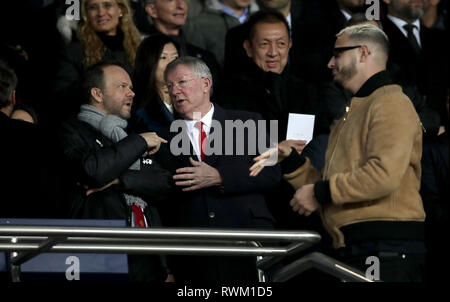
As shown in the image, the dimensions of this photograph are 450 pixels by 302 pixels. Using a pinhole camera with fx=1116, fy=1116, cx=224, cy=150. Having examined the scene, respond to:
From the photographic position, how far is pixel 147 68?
7.81 meters

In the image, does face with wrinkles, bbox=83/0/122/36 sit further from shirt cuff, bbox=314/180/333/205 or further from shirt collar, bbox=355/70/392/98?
shirt cuff, bbox=314/180/333/205

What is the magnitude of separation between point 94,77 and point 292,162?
1512 mm

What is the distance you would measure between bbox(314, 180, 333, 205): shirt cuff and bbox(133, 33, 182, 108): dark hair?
1.63m

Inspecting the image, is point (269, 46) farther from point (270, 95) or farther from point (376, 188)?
point (376, 188)

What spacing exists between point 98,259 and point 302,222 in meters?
1.86

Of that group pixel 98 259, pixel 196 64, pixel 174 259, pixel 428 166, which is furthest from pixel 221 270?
pixel 428 166

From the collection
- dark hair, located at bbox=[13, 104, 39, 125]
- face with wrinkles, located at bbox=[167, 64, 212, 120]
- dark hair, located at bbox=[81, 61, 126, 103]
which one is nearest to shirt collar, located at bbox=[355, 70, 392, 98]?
face with wrinkles, located at bbox=[167, 64, 212, 120]

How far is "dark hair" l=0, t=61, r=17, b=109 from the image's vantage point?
23.7 feet

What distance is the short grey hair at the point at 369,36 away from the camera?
6.83 metres

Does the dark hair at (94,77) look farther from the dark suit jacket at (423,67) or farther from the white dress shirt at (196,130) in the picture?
the dark suit jacket at (423,67)

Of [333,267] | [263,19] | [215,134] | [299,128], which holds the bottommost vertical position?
[333,267]

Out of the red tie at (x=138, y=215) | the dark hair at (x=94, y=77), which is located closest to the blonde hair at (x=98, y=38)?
the dark hair at (x=94, y=77)

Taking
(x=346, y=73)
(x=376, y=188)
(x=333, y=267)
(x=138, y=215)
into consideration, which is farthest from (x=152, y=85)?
(x=333, y=267)

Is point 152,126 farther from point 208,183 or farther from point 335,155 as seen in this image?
point 335,155
